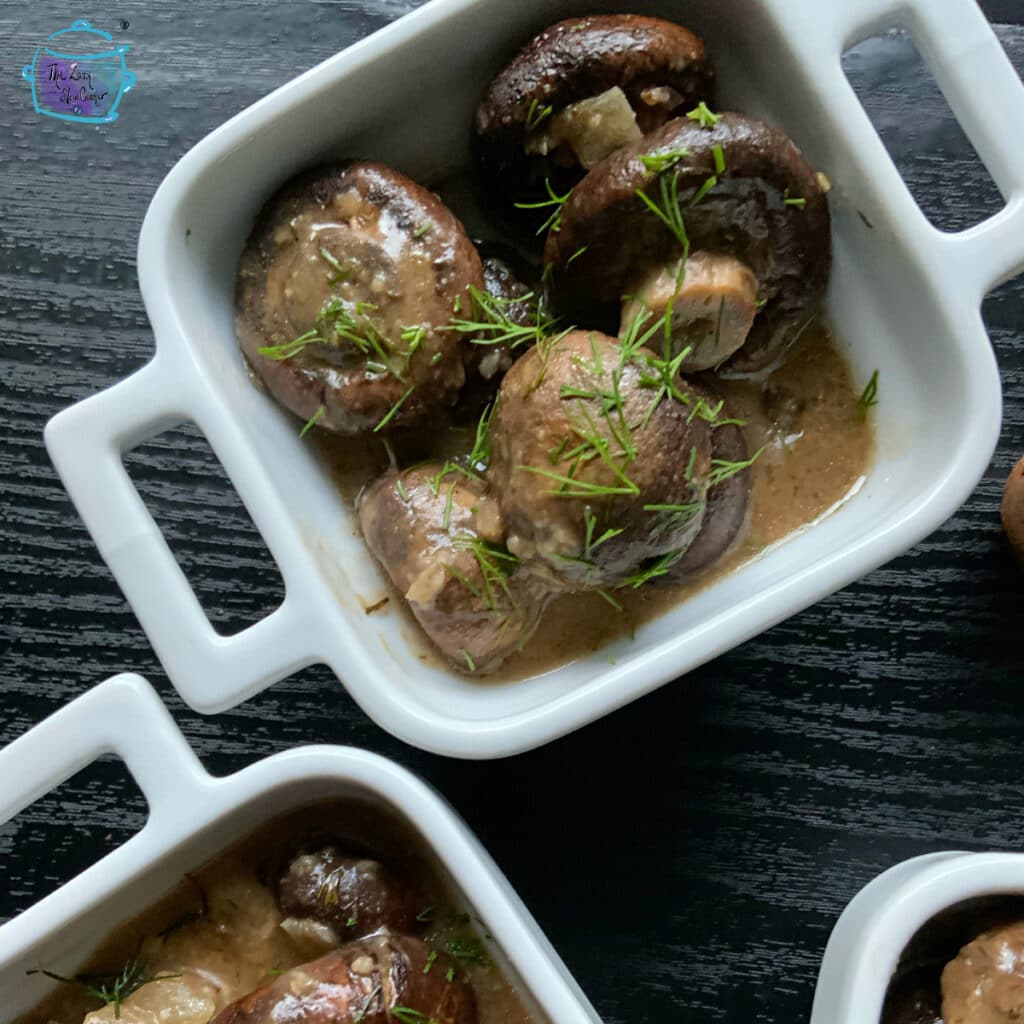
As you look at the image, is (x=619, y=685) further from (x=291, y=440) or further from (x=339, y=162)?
(x=339, y=162)

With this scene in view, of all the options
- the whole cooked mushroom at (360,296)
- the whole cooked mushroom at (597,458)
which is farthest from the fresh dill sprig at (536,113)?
the whole cooked mushroom at (597,458)

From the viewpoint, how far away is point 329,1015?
1120mm

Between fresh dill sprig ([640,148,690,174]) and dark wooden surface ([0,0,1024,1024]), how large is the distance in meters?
0.50

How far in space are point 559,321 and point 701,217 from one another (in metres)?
0.20

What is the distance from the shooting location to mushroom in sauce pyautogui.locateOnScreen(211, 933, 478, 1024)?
1126 millimetres

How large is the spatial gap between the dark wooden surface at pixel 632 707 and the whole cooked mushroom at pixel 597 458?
15.2 inches

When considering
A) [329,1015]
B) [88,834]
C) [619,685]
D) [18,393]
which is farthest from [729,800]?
[18,393]

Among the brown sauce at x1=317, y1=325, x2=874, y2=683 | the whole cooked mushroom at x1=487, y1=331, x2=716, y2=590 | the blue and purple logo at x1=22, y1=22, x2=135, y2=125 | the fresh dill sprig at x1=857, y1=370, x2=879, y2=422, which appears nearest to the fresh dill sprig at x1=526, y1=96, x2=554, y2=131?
the whole cooked mushroom at x1=487, y1=331, x2=716, y2=590

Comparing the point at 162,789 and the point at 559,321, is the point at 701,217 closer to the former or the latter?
the point at 559,321

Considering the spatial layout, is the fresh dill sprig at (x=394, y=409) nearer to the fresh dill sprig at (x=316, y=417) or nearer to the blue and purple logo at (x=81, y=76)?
the fresh dill sprig at (x=316, y=417)

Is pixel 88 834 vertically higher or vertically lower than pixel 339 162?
Result: lower

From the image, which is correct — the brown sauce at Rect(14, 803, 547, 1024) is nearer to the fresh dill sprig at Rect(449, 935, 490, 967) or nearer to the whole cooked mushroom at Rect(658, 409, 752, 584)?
the fresh dill sprig at Rect(449, 935, 490, 967)

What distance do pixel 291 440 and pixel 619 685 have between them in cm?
49

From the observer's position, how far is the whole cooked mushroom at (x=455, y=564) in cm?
115
